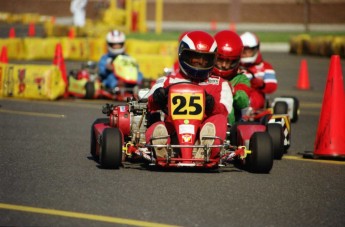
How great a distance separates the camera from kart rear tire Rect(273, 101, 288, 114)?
14.1 metres

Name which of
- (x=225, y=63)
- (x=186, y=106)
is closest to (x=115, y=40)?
(x=225, y=63)

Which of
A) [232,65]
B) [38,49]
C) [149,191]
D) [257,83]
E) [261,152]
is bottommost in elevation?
[149,191]

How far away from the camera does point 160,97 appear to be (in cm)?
933

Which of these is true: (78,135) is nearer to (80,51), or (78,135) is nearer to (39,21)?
(80,51)

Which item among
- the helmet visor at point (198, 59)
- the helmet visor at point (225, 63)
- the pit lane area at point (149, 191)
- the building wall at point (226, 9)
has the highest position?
the building wall at point (226, 9)

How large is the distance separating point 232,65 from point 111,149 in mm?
2865

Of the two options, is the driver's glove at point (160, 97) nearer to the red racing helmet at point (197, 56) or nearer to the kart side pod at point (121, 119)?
the red racing helmet at point (197, 56)

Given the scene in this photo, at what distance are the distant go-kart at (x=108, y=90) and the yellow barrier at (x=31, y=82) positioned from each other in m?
0.49

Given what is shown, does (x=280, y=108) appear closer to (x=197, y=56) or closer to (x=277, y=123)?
(x=277, y=123)

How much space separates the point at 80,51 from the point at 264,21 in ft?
131

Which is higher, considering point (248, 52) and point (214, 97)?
point (248, 52)

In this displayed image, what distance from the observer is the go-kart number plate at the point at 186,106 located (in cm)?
916

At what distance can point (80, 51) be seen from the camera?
30.4 m

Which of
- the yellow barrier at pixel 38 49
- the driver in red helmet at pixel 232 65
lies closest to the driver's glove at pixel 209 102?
the driver in red helmet at pixel 232 65
